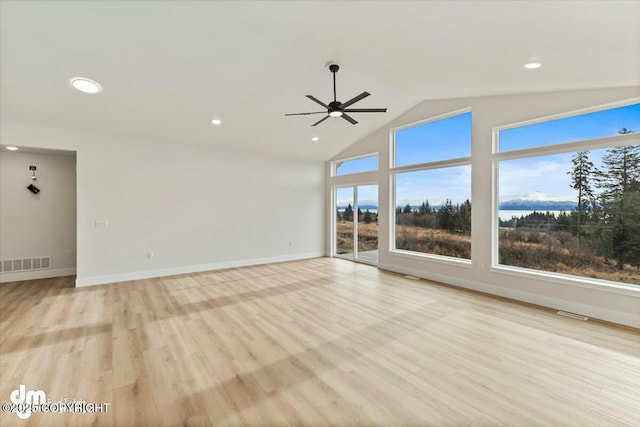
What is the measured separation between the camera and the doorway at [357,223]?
674 cm

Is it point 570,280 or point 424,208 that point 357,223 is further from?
point 570,280

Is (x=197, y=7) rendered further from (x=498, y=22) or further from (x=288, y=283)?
(x=288, y=283)

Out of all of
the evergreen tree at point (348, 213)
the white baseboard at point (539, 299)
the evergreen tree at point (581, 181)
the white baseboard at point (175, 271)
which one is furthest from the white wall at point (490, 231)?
the white baseboard at point (175, 271)

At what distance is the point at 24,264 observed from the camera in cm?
523

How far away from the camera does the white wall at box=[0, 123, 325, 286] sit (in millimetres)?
4930

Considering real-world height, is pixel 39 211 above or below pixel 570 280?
above

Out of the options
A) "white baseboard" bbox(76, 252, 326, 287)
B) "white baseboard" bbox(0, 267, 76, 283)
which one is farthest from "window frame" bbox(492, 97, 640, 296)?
"white baseboard" bbox(0, 267, 76, 283)

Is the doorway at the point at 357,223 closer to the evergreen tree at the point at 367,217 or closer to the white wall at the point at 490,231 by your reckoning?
the evergreen tree at the point at 367,217

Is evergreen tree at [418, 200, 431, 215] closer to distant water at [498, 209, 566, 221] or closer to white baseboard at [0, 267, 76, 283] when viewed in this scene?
distant water at [498, 209, 566, 221]

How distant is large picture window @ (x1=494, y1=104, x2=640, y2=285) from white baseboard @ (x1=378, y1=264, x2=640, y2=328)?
0.42 m

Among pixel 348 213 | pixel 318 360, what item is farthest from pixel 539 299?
pixel 348 213

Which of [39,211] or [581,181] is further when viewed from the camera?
[39,211]

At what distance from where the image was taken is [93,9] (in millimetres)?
2445

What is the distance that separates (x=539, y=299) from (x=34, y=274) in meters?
8.64
